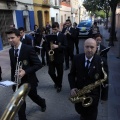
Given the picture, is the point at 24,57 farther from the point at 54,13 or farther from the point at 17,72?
the point at 54,13

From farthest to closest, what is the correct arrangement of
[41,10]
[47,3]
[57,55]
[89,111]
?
[47,3]
[41,10]
[57,55]
[89,111]

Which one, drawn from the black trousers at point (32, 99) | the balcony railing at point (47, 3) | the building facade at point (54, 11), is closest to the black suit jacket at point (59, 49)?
the black trousers at point (32, 99)

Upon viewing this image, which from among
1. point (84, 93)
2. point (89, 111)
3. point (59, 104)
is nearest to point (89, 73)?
point (84, 93)

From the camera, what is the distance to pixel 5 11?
14.4 m

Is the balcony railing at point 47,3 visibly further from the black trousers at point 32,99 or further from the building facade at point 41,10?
the black trousers at point 32,99

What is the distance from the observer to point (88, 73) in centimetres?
300

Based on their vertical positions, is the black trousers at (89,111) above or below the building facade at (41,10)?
below

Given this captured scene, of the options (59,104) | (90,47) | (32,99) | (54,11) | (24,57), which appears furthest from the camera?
(54,11)

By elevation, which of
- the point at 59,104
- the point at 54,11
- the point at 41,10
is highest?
the point at 54,11

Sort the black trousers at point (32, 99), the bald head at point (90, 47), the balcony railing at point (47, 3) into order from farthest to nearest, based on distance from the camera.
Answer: the balcony railing at point (47, 3), the black trousers at point (32, 99), the bald head at point (90, 47)

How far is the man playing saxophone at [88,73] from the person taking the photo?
2.95 metres

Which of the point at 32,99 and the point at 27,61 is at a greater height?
the point at 27,61

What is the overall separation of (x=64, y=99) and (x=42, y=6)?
18.7 metres

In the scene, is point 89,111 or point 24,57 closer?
point 89,111
